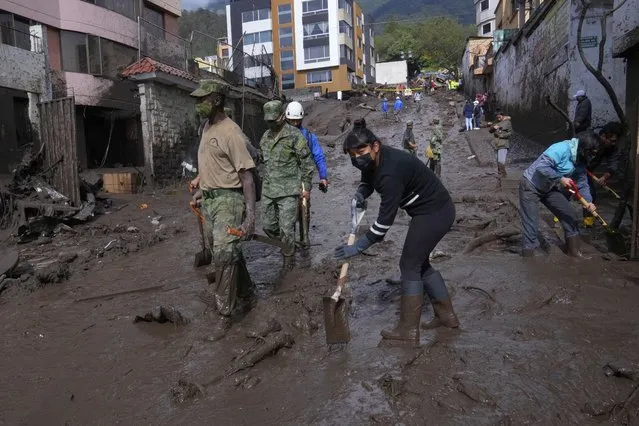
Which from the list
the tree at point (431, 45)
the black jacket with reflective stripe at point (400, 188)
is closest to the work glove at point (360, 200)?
the black jacket with reflective stripe at point (400, 188)

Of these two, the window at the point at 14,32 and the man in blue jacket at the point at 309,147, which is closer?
the man in blue jacket at the point at 309,147

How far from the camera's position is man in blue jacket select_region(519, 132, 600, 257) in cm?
551

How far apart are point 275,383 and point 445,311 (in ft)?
4.74

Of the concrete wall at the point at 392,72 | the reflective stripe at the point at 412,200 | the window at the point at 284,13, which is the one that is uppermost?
the window at the point at 284,13

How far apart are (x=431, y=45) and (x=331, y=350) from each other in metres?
66.4

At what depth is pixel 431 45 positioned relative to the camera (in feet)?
214

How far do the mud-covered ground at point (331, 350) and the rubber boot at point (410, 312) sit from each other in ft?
0.40

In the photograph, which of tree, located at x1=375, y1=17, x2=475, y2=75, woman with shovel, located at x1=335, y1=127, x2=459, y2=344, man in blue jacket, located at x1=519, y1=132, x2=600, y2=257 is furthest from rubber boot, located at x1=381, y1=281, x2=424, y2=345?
tree, located at x1=375, y1=17, x2=475, y2=75

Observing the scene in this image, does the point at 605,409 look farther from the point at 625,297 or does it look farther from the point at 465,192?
the point at 465,192

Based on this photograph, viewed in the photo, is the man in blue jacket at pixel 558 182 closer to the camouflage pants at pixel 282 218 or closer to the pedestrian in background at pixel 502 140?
the camouflage pants at pixel 282 218

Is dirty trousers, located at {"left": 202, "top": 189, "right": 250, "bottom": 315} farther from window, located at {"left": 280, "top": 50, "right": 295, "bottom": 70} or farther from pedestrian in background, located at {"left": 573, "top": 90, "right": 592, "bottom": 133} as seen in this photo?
window, located at {"left": 280, "top": 50, "right": 295, "bottom": 70}

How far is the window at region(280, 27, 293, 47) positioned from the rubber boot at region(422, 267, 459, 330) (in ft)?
176

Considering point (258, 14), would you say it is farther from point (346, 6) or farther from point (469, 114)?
point (469, 114)

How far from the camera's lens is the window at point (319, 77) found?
5303cm
